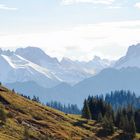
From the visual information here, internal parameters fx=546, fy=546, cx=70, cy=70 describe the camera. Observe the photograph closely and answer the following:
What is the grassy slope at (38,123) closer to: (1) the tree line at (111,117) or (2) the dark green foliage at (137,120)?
(1) the tree line at (111,117)

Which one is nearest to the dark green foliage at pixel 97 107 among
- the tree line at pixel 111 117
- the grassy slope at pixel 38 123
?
the tree line at pixel 111 117

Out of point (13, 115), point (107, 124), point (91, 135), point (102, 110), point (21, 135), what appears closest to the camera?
point (21, 135)

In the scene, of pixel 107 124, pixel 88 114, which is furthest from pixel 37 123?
pixel 88 114

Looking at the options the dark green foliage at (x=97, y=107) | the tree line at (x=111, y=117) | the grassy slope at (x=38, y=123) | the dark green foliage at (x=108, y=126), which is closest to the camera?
the grassy slope at (x=38, y=123)

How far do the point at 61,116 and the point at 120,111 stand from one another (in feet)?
110

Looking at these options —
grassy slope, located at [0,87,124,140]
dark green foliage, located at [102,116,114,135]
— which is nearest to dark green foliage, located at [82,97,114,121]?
grassy slope, located at [0,87,124,140]

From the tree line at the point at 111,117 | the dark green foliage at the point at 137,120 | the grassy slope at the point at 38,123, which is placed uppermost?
the grassy slope at the point at 38,123

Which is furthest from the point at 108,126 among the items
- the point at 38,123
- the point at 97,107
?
the point at 97,107

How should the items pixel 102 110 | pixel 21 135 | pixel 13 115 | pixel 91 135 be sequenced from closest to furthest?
pixel 21 135, pixel 13 115, pixel 91 135, pixel 102 110

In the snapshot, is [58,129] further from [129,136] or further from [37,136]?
[129,136]

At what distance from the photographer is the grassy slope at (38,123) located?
112 meters

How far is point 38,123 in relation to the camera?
130500 millimetres

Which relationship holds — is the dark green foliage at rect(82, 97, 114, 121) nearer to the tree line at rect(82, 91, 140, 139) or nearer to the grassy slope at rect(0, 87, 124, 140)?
the tree line at rect(82, 91, 140, 139)

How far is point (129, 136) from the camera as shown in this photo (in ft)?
497
